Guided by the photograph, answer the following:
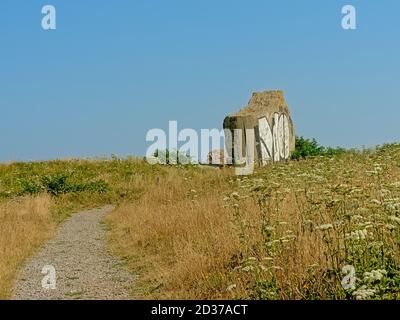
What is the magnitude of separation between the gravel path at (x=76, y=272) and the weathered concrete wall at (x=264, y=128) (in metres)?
13.7

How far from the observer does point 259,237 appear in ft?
32.3

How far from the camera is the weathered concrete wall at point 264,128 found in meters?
29.9

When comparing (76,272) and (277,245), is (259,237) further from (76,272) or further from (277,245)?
(76,272)

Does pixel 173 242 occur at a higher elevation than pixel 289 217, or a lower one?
lower

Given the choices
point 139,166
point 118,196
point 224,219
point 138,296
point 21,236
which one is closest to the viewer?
point 138,296

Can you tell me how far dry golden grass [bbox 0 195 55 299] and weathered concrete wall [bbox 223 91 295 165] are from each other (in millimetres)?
10271

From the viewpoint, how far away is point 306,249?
325 inches

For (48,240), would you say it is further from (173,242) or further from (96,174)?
(96,174)

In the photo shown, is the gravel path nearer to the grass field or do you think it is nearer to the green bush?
the grass field

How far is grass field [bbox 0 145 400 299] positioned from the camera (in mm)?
7324

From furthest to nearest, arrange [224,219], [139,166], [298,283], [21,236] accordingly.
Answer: [139,166], [21,236], [224,219], [298,283]

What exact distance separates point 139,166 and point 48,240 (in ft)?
62.0

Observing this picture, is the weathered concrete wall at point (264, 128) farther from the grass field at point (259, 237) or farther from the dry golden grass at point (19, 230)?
the dry golden grass at point (19, 230)
